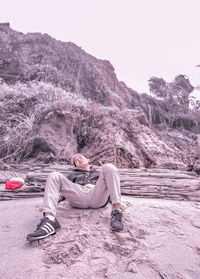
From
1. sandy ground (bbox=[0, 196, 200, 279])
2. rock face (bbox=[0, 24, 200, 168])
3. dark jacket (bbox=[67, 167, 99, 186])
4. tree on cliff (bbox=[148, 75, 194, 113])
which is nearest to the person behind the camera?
sandy ground (bbox=[0, 196, 200, 279])

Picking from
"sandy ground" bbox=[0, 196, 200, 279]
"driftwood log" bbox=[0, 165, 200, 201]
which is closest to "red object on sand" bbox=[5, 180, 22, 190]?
"driftwood log" bbox=[0, 165, 200, 201]

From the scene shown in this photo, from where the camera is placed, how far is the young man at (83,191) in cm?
192

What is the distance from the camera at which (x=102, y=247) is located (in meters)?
1.67

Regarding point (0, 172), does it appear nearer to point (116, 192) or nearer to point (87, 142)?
point (87, 142)

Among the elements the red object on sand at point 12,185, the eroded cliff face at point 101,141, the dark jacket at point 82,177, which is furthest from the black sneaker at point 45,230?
the eroded cliff face at point 101,141

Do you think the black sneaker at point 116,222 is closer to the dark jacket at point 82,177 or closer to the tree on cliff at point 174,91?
the dark jacket at point 82,177

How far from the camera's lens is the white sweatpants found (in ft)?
6.88

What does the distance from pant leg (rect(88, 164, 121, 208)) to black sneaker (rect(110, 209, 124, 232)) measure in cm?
10

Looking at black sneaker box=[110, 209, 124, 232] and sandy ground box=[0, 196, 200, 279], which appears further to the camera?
black sneaker box=[110, 209, 124, 232]

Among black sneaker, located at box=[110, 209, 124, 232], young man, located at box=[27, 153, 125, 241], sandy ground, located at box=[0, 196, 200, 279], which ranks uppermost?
young man, located at box=[27, 153, 125, 241]

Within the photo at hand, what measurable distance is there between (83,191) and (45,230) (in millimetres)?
672

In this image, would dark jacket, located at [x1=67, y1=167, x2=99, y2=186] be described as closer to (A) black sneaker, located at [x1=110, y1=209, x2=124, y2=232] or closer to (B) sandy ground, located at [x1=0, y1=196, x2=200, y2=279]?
(B) sandy ground, located at [x1=0, y1=196, x2=200, y2=279]

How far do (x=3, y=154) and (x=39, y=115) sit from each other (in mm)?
1350

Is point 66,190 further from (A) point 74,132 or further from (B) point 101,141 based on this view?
(A) point 74,132
